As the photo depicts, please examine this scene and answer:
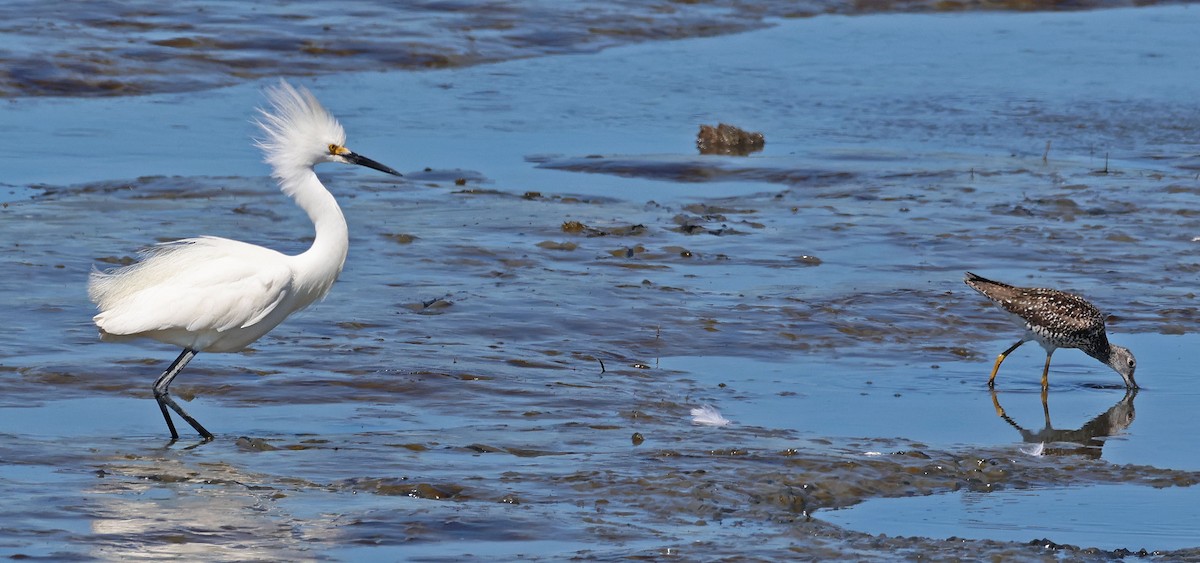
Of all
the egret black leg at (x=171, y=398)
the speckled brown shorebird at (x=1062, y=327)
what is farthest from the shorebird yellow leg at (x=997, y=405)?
the egret black leg at (x=171, y=398)

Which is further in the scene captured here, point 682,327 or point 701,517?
point 682,327

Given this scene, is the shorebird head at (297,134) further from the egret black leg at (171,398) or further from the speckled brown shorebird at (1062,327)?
the speckled brown shorebird at (1062,327)

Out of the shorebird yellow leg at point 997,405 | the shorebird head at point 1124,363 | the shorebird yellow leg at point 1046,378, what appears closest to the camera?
the shorebird yellow leg at point 997,405

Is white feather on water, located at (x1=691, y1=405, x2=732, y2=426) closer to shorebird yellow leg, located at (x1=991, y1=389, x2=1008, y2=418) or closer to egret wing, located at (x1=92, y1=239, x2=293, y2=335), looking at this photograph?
shorebird yellow leg, located at (x1=991, y1=389, x2=1008, y2=418)

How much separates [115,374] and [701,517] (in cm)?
342

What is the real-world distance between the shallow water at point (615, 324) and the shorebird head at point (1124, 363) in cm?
12

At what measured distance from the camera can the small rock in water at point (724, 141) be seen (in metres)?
15.3

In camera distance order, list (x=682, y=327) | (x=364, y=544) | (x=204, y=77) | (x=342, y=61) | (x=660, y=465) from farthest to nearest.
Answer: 1. (x=342, y=61)
2. (x=204, y=77)
3. (x=682, y=327)
4. (x=660, y=465)
5. (x=364, y=544)

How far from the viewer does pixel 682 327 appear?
9922 millimetres

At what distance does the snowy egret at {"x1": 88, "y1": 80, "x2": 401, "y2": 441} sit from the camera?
775 cm

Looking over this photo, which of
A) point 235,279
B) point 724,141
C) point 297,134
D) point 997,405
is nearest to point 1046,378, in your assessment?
point 997,405

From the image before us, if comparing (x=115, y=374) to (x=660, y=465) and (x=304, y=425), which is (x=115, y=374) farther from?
(x=660, y=465)

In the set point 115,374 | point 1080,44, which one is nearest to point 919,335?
point 115,374

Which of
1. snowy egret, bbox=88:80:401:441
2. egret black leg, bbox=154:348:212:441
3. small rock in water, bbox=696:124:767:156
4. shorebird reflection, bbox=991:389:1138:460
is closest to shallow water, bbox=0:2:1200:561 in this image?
shorebird reflection, bbox=991:389:1138:460
